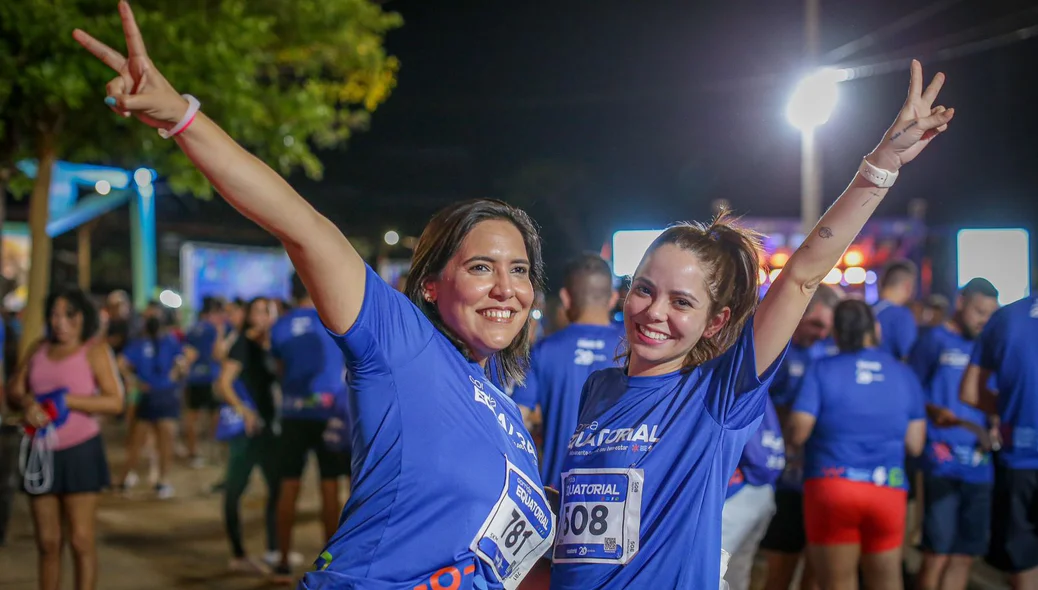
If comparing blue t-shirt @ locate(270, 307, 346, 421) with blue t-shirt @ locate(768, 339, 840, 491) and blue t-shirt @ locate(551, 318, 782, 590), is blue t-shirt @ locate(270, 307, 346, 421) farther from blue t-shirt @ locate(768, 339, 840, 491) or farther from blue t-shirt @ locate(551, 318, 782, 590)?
blue t-shirt @ locate(551, 318, 782, 590)

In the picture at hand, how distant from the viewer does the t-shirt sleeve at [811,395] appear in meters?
5.44

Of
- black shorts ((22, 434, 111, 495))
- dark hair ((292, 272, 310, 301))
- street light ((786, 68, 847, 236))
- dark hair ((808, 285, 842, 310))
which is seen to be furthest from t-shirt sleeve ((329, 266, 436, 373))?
street light ((786, 68, 847, 236))

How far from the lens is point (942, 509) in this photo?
20.8 feet

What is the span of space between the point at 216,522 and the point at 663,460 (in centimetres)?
808

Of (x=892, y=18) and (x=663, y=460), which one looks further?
(x=892, y=18)

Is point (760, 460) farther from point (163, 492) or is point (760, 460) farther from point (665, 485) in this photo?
point (163, 492)

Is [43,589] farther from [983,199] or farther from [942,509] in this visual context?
[983,199]

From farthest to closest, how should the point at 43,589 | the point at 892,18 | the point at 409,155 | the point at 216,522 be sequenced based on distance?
the point at 409,155 < the point at 892,18 < the point at 216,522 < the point at 43,589

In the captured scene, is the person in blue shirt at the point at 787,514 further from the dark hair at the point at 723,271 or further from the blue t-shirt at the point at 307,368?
the blue t-shirt at the point at 307,368

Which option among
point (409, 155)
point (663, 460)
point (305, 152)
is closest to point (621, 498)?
point (663, 460)

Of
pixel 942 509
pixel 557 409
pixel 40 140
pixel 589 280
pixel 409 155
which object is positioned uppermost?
pixel 409 155

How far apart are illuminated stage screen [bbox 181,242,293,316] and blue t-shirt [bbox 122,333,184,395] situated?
11.8m

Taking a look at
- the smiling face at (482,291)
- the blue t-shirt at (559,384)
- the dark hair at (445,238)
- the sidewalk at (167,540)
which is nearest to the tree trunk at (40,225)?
the sidewalk at (167,540)

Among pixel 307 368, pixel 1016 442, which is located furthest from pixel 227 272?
pixel 1016 442
